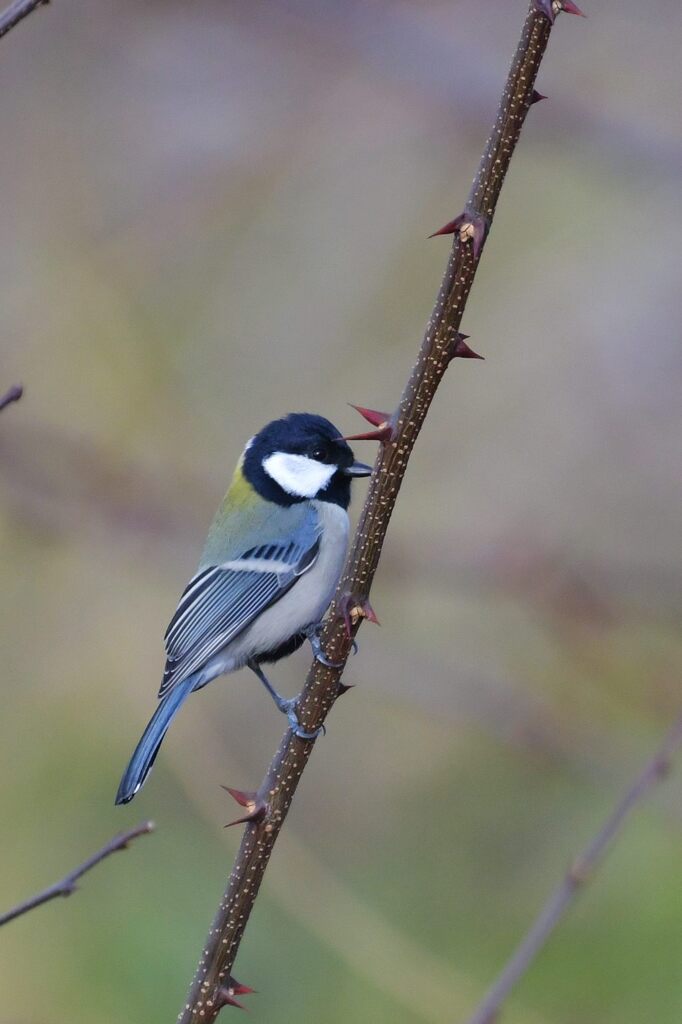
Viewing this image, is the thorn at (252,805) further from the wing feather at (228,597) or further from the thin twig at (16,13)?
the wing feather at (228,597)

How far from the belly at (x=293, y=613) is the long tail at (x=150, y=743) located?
20cm

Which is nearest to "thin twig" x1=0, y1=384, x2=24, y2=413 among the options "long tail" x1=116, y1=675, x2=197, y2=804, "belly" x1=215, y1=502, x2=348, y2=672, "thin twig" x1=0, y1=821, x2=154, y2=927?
"thin twig" x1=0, y1=821, x2=154, y2=927

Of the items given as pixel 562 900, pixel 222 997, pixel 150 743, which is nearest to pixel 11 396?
pixel 222 997

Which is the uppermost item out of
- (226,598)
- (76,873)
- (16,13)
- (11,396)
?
(16,13)

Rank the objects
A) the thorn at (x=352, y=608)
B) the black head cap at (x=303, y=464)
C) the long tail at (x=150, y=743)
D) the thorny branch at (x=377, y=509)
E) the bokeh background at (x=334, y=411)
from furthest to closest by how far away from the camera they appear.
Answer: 1. the bokeh background at (x=334, y=411)
2. the black head cap at (x=303, y=464)
3. the long tail at (x=150, y=743)
4. the thorn at (x=352, y=608)
5. the thorny branch at (x=377, y=509)

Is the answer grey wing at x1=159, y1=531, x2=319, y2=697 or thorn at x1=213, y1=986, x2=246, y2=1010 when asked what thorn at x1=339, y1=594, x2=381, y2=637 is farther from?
grey wing at x1=159, y1=531, x2=319, y2=697

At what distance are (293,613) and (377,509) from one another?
200 cm

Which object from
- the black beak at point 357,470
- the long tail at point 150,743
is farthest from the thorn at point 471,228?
the black beak at point 357,470

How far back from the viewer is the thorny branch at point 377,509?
1.74 meters

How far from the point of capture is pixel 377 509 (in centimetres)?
191

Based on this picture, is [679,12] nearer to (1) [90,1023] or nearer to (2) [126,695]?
(2) [126,695]

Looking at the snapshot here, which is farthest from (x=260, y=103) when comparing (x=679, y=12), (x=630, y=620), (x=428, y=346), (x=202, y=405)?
(x=428, y=346)

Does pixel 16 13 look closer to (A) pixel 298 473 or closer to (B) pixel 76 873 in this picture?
(B) pixel 76 873

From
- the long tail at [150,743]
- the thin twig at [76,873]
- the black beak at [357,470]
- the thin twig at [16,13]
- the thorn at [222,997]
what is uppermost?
the thin twig at [16,13]
